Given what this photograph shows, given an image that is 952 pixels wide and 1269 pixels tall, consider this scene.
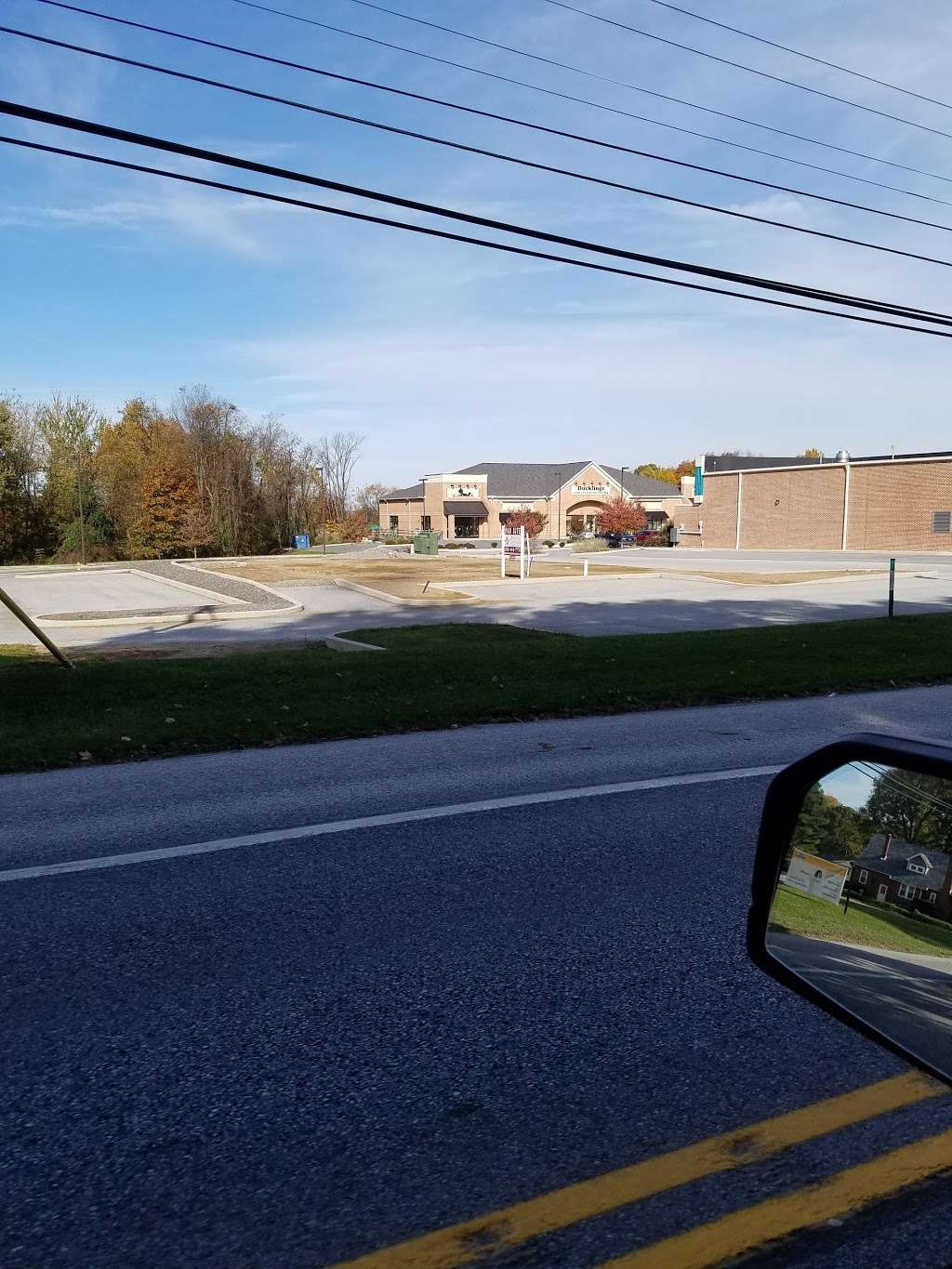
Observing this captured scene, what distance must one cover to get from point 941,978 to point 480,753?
705 centimetres

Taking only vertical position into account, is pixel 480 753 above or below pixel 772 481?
below

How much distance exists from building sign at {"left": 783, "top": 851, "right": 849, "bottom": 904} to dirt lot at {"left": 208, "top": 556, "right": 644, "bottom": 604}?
80.1 feet

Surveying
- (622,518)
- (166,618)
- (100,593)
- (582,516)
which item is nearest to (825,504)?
(622,518)

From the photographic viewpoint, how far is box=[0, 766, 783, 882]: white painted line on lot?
5.47 m

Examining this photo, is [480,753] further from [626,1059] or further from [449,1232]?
[449,1232]

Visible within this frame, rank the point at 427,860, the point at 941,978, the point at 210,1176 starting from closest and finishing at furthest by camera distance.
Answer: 1. the point at 941,978
2. the point at 210,1176
3. the point at 427,860

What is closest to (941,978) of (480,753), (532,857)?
(532,857)

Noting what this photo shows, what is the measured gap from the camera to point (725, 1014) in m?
3.66

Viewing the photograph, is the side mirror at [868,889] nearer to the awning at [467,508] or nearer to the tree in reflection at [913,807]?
the tree in reflection at [913,807]

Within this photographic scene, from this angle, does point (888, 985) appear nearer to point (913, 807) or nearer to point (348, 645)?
point (913, 807)

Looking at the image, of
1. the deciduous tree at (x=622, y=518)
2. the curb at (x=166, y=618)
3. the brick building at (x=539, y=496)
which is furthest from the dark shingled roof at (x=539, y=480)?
the curb at (x=166, y=618)

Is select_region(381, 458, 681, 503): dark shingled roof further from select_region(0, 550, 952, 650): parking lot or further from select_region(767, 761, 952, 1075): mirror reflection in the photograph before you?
select_region(767, 761, 952, 1075): mirror reflection

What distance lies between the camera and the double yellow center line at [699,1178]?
2457 mm

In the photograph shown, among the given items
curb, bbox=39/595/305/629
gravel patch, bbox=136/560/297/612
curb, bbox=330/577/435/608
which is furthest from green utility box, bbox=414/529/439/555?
curb, bbox=39/595/305/629
